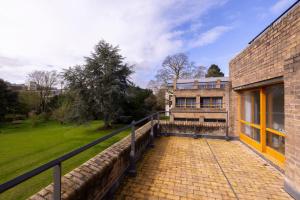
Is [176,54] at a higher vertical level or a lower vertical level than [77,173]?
higher

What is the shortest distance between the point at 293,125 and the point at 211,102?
62.8 feet

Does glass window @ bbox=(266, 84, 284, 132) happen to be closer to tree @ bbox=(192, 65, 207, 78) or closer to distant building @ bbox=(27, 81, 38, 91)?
tree @ bbox=(192, 65, 207, 78)

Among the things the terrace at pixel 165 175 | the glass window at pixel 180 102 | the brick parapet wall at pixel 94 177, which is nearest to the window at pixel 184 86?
the glass window at pixel 180 102

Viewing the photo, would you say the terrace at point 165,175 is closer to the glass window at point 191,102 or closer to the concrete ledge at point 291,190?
the concrete ledge at point 291,190

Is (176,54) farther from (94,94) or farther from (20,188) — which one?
(20,188)

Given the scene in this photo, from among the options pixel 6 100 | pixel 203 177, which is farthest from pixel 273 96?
pixel 6 100

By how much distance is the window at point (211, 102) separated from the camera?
1995 cm

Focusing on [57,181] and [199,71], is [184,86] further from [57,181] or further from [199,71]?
[57,181]

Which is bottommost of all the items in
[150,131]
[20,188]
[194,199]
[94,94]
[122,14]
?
[20,188]

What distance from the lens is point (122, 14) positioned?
5.80m

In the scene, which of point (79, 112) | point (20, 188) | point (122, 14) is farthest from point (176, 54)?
point (20, 188)

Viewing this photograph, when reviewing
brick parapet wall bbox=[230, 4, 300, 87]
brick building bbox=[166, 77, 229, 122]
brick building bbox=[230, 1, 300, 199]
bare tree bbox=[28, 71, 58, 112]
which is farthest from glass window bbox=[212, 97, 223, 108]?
bare tree bbox=[28, 71, 58, 112]

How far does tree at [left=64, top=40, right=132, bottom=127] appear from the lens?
14.8 metres

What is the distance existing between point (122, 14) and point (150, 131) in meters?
4.66
